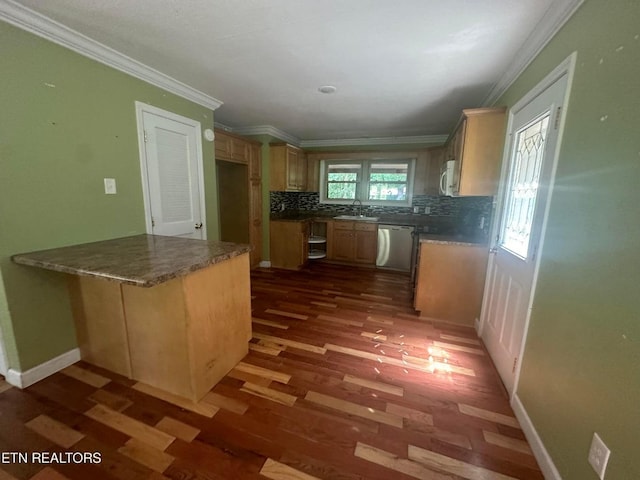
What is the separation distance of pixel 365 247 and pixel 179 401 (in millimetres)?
3531

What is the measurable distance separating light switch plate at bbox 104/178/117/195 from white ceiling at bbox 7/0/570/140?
3.23 ft

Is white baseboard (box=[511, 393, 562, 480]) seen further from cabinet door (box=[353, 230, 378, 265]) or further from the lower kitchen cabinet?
cabinet door (box=[353, 230, 378, 265])

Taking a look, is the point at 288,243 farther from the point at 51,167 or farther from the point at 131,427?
the point at 131,427

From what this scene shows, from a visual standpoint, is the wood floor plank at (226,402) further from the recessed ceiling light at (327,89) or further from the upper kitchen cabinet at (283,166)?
the upper kitchen cabinet at (283,166)

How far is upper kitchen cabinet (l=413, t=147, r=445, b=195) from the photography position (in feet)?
14.3

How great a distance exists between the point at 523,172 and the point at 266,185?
136 inches

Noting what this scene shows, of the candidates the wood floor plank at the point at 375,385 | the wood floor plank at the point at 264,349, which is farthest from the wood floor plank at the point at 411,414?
the wood floor plank at the point at 264,349

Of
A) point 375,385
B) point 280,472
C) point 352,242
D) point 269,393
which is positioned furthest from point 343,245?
point 280,472

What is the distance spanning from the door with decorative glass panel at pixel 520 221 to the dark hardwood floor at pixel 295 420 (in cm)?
30

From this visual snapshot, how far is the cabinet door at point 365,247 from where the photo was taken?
14.9 ft

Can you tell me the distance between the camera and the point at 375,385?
1816mm

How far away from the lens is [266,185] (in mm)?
4332

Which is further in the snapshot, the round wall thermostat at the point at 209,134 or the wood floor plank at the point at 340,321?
the round wall thermostat at the point at 209,134

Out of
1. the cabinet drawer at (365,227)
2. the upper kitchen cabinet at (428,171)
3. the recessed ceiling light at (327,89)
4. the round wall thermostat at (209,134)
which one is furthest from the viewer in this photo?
the cabinet drawer at (365,227)
